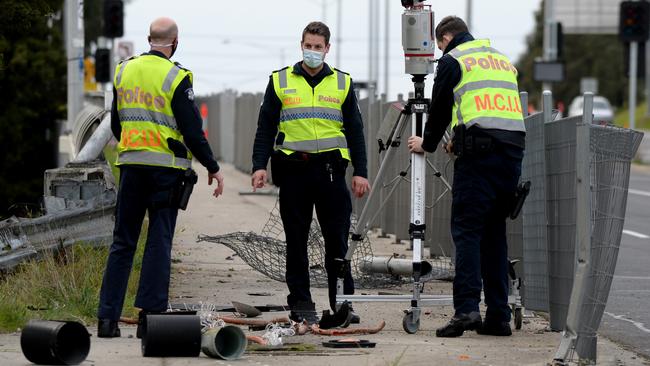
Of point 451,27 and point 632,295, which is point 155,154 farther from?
point 632,295

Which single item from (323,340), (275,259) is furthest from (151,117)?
(275,259)

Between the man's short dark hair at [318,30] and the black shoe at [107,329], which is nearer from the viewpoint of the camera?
the black shoe at [107,329]

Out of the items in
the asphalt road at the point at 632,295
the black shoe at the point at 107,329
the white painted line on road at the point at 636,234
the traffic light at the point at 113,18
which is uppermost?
the traffic light at the point at 113,18

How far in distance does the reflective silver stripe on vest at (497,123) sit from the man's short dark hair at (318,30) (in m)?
1.02

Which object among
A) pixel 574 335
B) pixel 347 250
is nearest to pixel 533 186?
pixel 347 250

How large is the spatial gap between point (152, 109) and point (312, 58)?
1.05 m

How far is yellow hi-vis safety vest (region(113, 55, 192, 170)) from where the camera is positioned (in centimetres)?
912

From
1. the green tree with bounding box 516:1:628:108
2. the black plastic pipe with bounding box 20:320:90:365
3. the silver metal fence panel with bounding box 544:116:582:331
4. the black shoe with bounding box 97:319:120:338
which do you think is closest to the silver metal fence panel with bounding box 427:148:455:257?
the silver metal fence panel with bounding box 544:116:582:331

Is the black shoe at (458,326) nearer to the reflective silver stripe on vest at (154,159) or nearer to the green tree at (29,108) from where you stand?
the reflective silver stripe on vest at (154,159)

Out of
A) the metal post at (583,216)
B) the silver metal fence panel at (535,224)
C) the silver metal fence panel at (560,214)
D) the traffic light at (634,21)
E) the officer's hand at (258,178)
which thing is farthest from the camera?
the traffic light at (634,21)

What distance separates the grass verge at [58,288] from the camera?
9602 mm

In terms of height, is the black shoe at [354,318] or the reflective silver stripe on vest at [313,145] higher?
the reflective silver stripe on vest at [313,145]

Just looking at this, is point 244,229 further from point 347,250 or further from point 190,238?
point 347,250

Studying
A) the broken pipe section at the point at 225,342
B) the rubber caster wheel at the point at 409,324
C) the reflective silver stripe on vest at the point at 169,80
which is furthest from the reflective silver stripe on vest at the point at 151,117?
the rubber caster wheel at the point at 409,324
